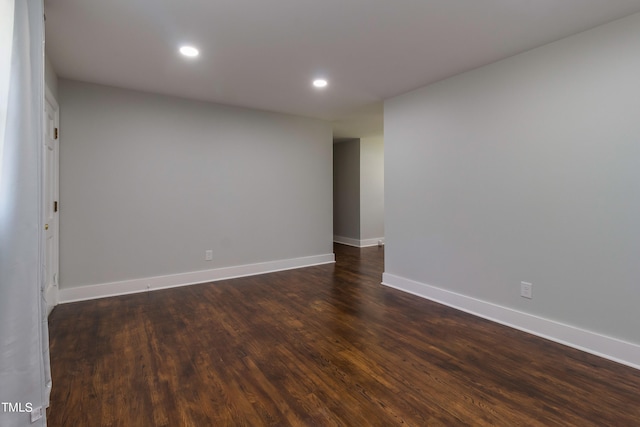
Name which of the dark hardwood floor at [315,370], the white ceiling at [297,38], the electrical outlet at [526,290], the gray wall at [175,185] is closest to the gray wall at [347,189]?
the gray wall at [175,185]

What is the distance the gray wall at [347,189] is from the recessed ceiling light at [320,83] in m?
3.57

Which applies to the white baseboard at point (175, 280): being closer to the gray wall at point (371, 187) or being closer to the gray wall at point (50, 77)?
the gray wall at point (50, 77)

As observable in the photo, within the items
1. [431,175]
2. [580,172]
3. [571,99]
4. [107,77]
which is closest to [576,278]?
[580,172]

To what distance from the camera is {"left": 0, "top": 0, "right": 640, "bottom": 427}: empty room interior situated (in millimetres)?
1961

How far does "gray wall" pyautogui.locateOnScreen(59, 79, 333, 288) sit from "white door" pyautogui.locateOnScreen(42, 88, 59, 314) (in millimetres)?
110

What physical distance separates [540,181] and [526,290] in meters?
0.95

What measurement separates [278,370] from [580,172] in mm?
2703

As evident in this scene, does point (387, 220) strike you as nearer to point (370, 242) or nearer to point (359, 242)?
point (359, 242)

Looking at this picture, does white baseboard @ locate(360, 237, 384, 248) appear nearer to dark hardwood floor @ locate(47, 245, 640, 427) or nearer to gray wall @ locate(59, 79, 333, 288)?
gray wall @ locate(59, 79, 333, 288)

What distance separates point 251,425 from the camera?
5.57 feet

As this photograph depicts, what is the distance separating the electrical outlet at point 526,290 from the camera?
9.38 feet

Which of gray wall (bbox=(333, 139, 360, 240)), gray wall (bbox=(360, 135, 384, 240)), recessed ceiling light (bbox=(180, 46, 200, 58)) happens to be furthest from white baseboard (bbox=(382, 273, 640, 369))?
gray wall (bbox=(333, 139, 360, 240))

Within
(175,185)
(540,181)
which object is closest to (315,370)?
(540,181)

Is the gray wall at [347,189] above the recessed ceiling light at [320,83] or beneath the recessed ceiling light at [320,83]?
beneath
